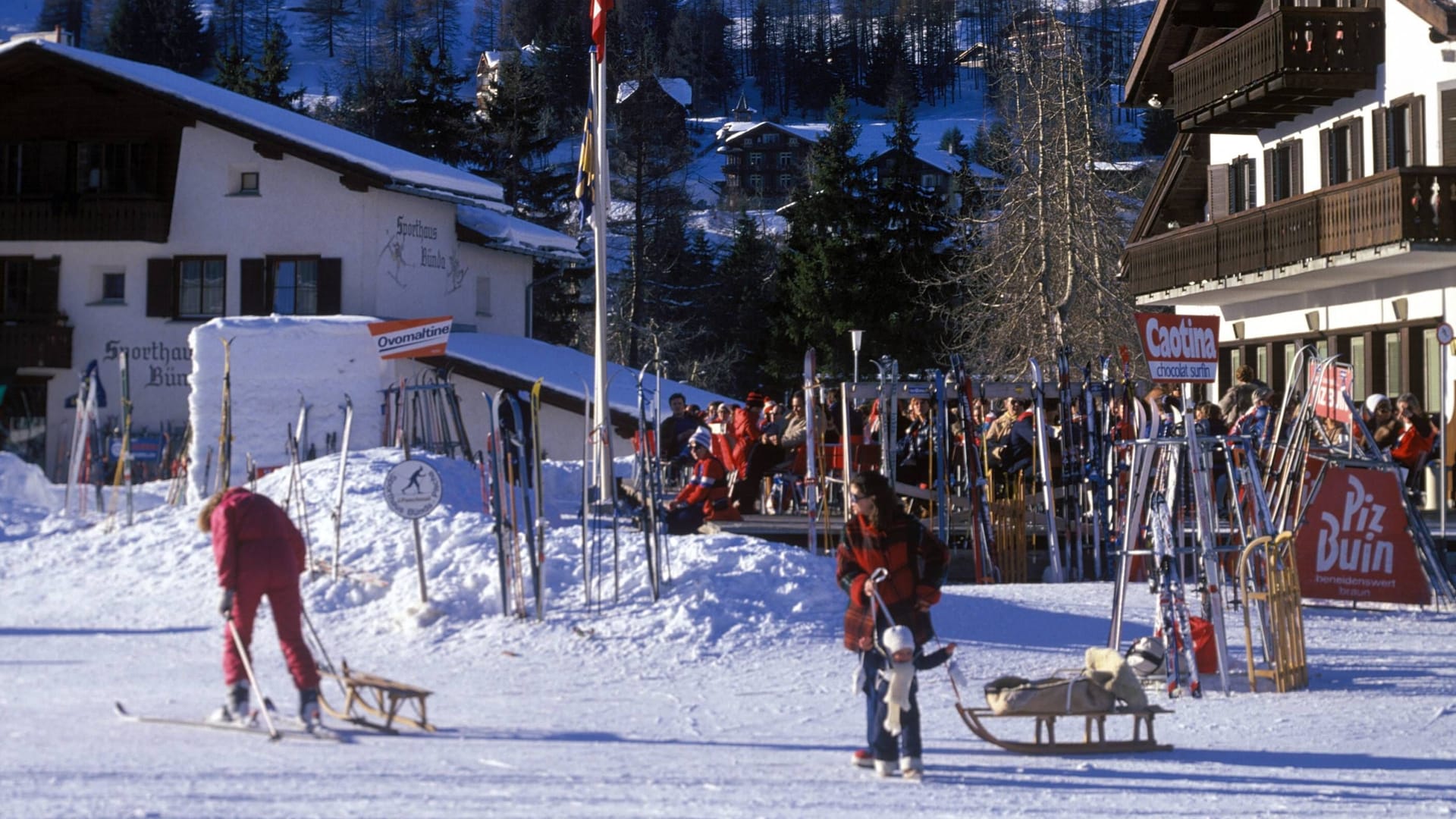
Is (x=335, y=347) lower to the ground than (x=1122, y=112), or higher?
lower

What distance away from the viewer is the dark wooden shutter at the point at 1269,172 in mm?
30297

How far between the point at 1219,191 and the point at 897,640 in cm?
2527

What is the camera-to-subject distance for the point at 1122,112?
130 meters

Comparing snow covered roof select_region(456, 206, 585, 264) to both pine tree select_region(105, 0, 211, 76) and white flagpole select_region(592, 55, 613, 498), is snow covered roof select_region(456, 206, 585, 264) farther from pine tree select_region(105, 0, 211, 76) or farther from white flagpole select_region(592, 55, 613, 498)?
pine tree select_region(105, 0, 211, 76)

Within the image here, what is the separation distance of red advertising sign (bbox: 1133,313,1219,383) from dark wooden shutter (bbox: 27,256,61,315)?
87.8 ft

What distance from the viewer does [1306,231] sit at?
26.0 metres

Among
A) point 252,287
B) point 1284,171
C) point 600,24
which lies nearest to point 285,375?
point 600,24

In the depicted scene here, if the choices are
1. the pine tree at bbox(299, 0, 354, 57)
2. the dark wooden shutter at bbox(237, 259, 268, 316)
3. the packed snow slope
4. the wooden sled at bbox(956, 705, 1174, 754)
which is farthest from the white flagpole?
the pine tree at bbox(299, 0, 354, 57)

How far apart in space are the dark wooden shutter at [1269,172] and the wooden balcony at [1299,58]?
193 centimetres

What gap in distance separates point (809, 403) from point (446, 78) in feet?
131

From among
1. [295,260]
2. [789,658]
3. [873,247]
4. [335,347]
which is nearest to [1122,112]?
[873,247]

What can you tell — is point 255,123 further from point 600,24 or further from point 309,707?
point 309,707

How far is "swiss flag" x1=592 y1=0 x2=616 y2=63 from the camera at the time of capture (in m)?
22.4

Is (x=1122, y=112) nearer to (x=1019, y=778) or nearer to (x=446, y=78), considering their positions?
(x=446, y=78)
